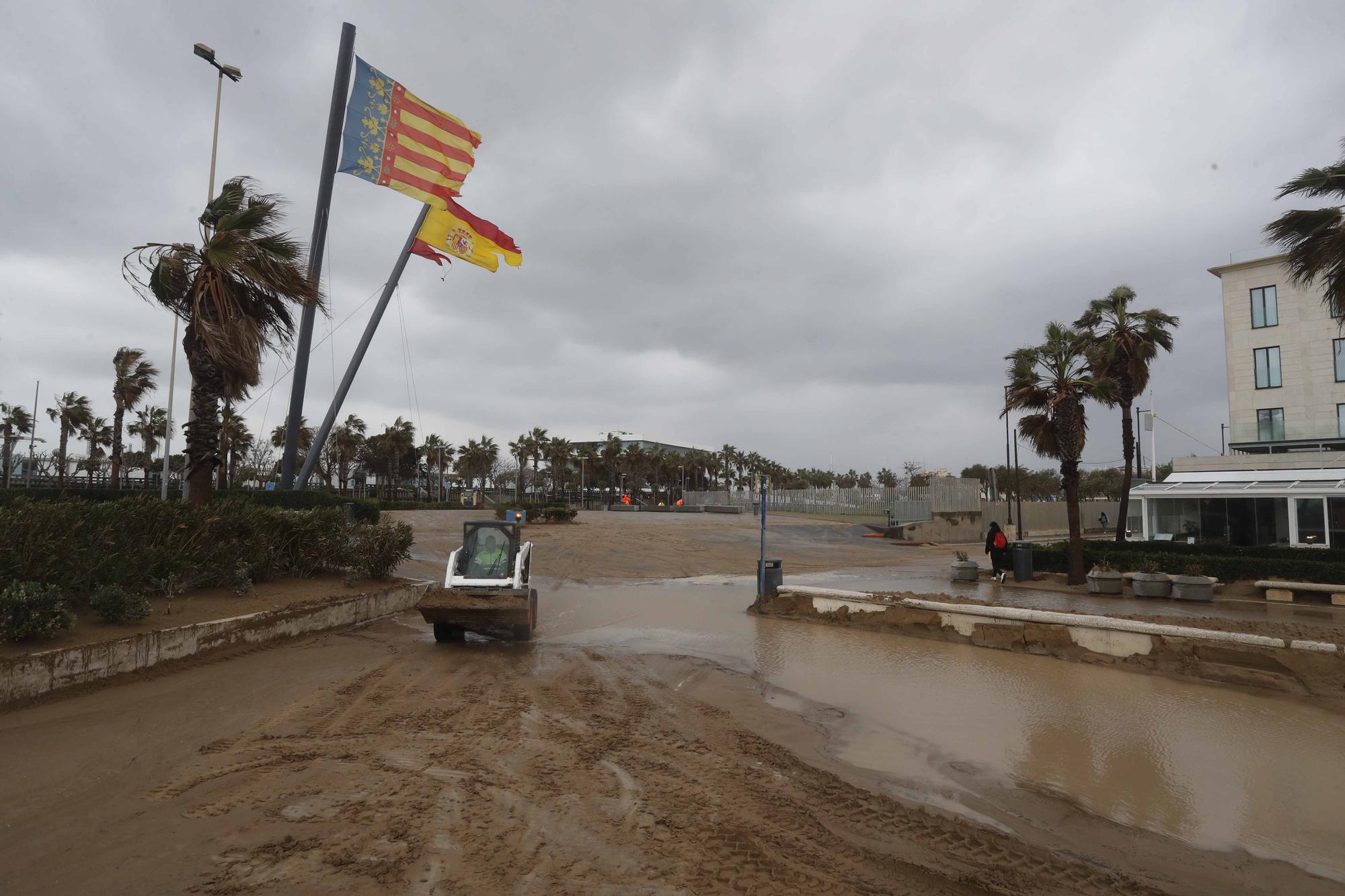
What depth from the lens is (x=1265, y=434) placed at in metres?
32.8

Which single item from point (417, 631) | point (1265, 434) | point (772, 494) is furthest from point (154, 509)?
point (772, 494)

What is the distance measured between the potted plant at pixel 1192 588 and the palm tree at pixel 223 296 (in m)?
19.1

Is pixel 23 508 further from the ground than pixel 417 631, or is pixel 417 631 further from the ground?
pixel 23 508

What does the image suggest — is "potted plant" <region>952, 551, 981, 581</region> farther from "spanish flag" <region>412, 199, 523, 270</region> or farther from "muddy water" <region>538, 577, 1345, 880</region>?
"spanish flag" <region>412, 199, 523, 270</region>

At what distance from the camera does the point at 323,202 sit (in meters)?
20.4

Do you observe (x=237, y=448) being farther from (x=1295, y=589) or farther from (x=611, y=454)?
(x=1295, y=589)

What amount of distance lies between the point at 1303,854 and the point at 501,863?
16.7 feet

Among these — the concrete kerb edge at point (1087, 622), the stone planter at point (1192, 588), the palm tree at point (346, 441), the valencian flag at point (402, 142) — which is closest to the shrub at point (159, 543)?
the concrete kerb edge at point (1087, 622)

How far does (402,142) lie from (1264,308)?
36955mm

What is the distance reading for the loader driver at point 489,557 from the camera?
11.4m

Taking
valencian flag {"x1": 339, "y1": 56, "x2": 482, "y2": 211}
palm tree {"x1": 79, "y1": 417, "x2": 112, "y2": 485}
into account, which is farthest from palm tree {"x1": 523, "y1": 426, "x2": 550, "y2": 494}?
valencian flag {"x1": 339, "y1": 56, "x2": 482, "y2": 211}

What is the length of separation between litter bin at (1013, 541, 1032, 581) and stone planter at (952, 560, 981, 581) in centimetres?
124

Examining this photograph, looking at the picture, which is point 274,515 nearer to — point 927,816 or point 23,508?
point 23,508

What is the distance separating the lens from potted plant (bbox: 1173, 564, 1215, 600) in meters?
16.2
